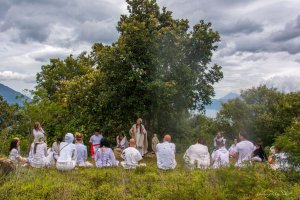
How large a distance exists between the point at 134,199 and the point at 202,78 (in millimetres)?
18005

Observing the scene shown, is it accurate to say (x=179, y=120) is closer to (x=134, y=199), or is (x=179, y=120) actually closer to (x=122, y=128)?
(x=122, y=128)

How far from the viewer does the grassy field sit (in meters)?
9.23

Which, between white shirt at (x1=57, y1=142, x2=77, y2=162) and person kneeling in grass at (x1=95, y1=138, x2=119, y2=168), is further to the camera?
person kneeling in grass at (x1=95, y1=138, x2=119, y2=168)

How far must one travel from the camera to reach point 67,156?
15328 millimetres

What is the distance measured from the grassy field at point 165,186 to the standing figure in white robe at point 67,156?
262 cm

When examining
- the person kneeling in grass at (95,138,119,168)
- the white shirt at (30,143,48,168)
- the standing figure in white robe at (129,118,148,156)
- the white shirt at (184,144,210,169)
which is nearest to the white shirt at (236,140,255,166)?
the white shirt at (184,144,210,169)

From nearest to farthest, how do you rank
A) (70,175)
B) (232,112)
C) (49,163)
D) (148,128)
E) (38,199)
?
(38,199)
(70,175)
(49,163)
(148,128)
(232,112)

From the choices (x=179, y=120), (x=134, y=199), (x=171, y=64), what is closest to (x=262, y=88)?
(x=179, y=120)

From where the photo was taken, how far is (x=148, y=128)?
27328 millimetres

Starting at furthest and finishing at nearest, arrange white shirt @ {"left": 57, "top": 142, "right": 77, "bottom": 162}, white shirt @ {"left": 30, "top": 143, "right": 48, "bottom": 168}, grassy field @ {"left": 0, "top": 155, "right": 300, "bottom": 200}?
white shirt @ {"left": 30, "top": 143, "right": 48, "bottom": 168}, white shirt @ {"left": 57, "top": 142, "right": 77, "bottom": 162}, grassy field @ {"left": 0, "top": 155, "right": 300, "bottom": 200}

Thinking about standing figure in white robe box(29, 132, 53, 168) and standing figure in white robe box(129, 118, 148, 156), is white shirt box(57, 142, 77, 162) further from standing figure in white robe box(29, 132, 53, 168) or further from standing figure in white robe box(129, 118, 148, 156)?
standing figure in white robe box(129, 118, 148, 156)

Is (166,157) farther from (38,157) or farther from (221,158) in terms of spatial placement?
(38,157)

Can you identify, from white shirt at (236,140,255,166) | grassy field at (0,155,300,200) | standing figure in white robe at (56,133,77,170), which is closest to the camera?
grassy field at (0,155,300,200)

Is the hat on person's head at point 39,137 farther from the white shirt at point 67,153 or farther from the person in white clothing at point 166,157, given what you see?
the person in white clothing at point 166,157
